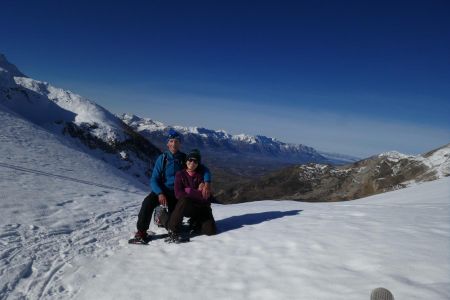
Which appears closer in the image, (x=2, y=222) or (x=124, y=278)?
(x=124, y=278)

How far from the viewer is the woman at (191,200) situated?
29.3 ft

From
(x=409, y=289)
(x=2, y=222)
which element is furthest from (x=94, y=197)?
(x=409, y=289)


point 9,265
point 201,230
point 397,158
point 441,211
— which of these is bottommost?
point 9,265

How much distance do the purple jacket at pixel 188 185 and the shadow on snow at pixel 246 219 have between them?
143 cm

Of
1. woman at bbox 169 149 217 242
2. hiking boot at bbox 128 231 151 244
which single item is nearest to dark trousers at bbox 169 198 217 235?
woman at bbox 169 149 217 242

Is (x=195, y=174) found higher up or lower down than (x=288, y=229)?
higher up

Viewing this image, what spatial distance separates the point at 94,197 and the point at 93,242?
634cm

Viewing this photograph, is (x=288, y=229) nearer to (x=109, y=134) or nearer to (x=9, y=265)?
(x=9, y=265)

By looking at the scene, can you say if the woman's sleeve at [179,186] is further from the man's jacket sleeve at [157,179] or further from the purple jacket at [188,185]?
the man's jacket sleeve at [157,179]

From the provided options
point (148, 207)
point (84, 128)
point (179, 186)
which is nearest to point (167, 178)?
point (179, 186)

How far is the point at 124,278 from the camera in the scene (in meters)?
6.74

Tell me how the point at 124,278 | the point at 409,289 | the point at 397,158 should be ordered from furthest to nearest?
the point at 397,158 → the point at 124,278 → the point at 409,289

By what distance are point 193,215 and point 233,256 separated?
6.91 feet

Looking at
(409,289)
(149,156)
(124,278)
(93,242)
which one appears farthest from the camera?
(149,156)
